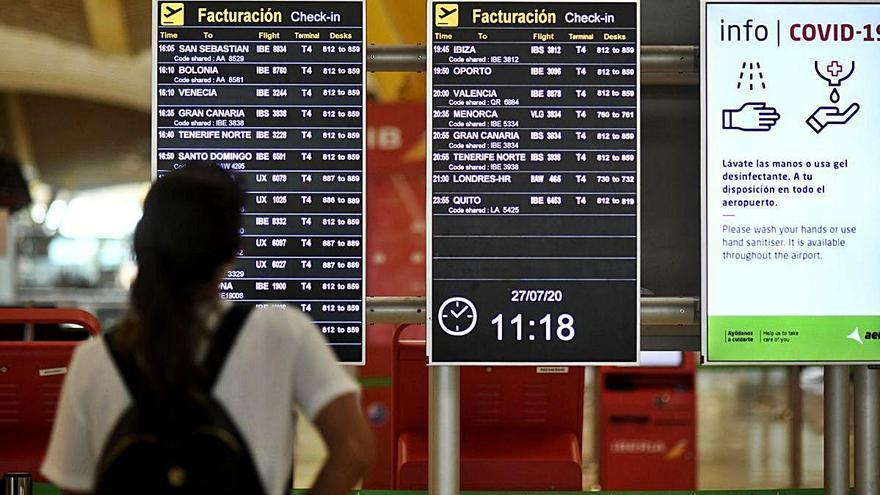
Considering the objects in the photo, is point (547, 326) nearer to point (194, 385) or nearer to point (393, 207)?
point (194, 385)

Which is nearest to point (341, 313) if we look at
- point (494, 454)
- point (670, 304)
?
point (494, 454)

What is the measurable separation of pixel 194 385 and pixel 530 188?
1.96 metres

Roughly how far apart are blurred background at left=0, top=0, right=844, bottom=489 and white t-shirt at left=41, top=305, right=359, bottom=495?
2.28m

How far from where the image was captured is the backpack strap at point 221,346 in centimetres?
192

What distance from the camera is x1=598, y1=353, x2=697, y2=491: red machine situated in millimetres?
7016

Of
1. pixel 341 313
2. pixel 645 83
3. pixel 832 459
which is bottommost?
pixel 832 459

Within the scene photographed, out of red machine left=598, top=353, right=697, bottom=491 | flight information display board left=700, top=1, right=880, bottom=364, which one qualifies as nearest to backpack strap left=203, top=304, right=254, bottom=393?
flight information display board left=700, top=1, right=880, bottom=364

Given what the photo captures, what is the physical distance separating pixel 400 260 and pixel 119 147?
12.1 m

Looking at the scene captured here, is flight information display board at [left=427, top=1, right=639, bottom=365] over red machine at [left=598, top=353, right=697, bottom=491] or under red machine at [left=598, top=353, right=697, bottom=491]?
over

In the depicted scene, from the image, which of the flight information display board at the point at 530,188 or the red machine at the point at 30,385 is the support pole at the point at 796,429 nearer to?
the flight information display board at the point at 530,188

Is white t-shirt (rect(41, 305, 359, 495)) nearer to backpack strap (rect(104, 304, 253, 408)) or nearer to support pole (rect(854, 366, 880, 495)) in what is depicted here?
backpack strap (rect(104, 304, 253, 408))

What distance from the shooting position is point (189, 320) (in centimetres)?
190

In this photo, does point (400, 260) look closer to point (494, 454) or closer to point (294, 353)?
point (494, 454)

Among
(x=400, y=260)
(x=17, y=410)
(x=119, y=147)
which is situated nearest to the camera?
(x=17, y=410)
